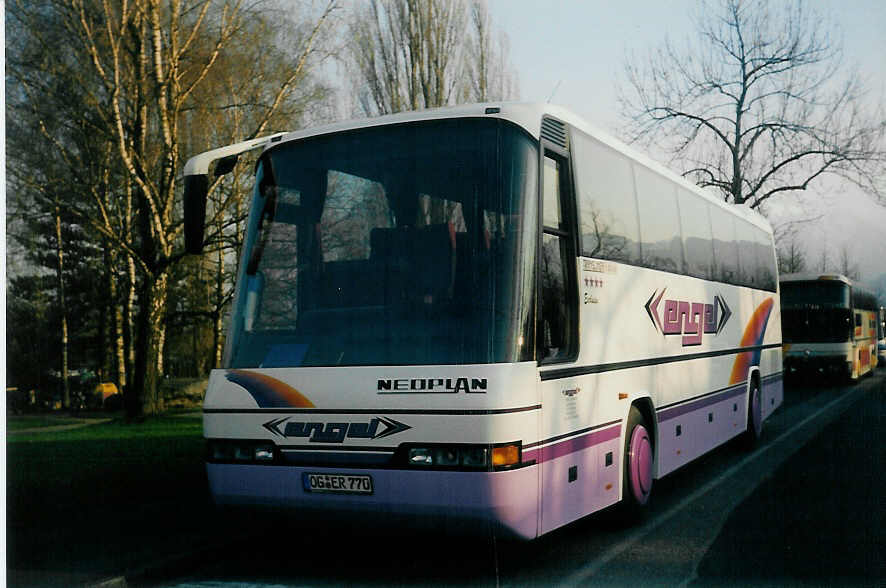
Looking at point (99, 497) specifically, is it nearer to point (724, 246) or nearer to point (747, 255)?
point (724, 246)

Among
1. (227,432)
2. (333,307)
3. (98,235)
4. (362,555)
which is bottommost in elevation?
(362,555)

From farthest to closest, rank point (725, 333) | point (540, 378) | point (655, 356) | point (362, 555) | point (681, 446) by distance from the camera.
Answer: point (725, 333), point (681, 446), point (655, 356), point (362, 555), point (540, 378)

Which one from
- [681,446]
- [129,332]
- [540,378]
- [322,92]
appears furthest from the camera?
[129,332]

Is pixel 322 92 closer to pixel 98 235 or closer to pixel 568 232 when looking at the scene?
pixel 98 235

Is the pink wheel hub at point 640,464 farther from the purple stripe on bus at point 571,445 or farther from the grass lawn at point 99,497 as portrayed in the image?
the grass lawn at point 99,497

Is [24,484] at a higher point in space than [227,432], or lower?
lower

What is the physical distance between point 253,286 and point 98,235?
1226cm

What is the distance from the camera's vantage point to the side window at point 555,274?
249 inches

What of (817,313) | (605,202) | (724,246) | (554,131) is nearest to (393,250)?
(554,131)

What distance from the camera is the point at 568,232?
6.79 metres

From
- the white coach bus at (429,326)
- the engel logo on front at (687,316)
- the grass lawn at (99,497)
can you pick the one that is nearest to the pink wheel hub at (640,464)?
the white coach bus at (429,326)

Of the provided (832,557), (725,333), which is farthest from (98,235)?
(832,557)

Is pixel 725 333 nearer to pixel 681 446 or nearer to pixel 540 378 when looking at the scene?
pixel 681 446

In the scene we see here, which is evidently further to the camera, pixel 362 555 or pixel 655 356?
pixel 655 356
